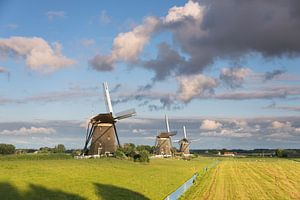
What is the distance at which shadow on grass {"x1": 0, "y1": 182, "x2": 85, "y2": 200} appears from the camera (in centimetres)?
3078

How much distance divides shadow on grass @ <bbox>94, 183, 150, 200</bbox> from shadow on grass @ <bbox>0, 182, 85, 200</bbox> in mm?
3492

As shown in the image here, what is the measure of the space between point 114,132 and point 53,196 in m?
56.7

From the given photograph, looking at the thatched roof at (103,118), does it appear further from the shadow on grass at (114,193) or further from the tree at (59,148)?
the tree at (59,148)

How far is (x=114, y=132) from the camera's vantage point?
89.8 meters

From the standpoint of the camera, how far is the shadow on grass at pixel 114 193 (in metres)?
37.7

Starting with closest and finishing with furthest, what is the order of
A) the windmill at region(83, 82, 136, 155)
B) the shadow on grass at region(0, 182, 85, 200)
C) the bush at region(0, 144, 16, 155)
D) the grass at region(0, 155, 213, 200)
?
the shadow on grass at region(0, 182, 85, 200) < the grass at region(0, 155, 213, 200) < the windmill at region(83, 82, 136, 155) < the bush at region(0, 144, 16, 155)

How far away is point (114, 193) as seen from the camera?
40.0 metres

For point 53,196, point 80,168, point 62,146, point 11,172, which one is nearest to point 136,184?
point 80,168

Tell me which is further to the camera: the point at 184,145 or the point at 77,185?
the point at 184,145

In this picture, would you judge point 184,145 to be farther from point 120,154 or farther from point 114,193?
point 114,193

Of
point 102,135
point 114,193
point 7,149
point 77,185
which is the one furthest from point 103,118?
point 7,149

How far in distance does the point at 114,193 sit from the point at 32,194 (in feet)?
30.1

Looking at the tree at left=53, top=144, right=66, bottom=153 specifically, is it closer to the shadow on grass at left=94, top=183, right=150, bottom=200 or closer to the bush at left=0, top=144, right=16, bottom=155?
the bush at left=0, top=144, right=16, bottom=155

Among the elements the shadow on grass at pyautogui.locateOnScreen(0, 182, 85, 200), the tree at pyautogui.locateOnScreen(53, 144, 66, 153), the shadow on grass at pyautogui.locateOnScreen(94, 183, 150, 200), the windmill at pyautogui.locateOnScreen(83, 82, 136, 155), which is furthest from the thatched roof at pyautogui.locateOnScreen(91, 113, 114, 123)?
the tree at pyautogui.locateOnScreen(53, 144, 66, 153)
